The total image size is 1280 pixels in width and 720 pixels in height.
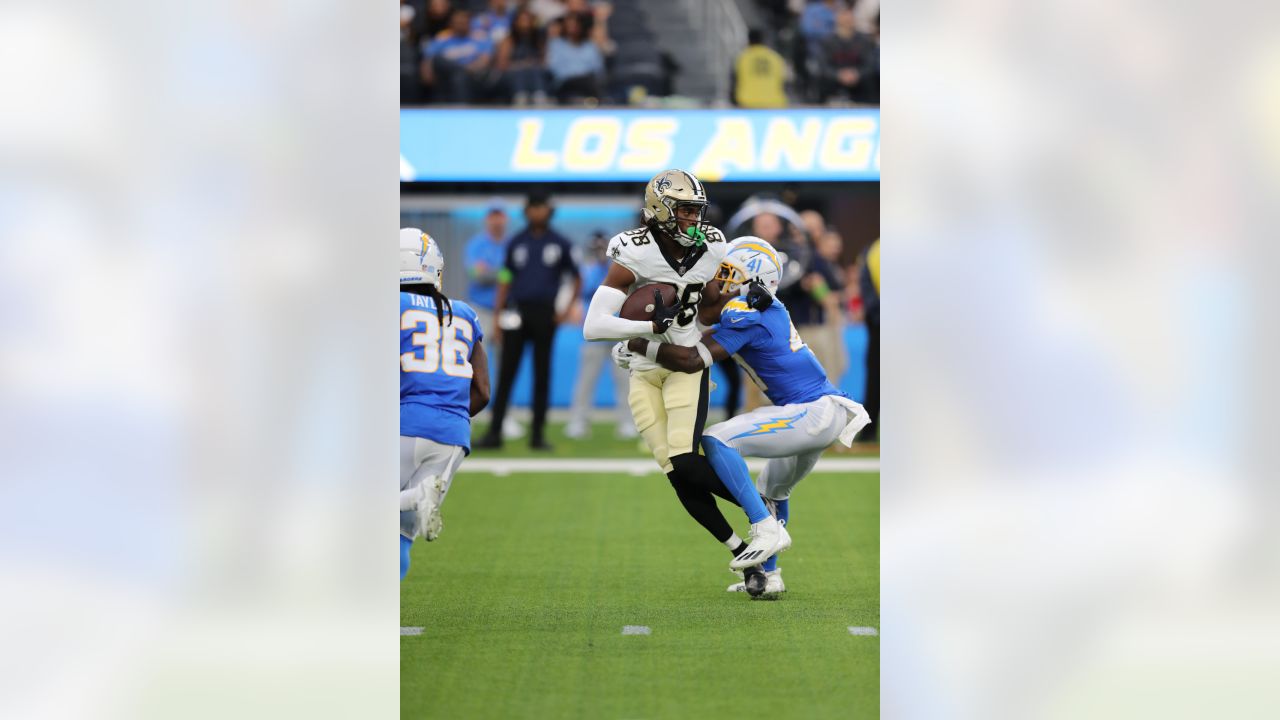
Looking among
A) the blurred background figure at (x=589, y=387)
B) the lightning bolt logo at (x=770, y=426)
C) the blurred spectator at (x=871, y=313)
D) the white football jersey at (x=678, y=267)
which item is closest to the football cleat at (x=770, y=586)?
the lightning bolt logo at (x=770, y=426)

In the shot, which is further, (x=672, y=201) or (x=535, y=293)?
(x=535, y=293)

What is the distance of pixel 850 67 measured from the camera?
54.5 feet

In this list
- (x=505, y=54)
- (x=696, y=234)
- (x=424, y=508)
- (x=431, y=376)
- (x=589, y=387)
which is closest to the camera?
(x=424, y=508)

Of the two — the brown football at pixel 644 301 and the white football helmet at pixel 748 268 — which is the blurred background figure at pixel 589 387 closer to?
the white football helmet at pixel 748 268

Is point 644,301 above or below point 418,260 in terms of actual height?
below

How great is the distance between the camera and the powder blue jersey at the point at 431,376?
549 centimetres

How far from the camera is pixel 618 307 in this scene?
609 centimetres

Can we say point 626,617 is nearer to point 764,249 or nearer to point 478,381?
point 478,381

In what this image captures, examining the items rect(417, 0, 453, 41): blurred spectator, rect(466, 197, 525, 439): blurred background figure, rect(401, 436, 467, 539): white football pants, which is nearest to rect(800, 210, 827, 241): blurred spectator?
rect(466, 197, 525, 439): blurred background figure

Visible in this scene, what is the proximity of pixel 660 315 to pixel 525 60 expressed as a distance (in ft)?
36.2

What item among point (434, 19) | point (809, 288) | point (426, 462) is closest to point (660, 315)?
point (426, 462)
